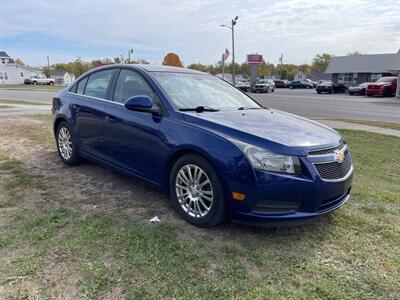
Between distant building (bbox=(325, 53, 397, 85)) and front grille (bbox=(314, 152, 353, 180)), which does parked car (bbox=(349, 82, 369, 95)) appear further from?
front grille (bbox=(314, 152, 353, 180))

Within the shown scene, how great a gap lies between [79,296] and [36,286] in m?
0.35

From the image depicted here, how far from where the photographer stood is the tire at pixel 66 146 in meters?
5.30

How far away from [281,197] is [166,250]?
110 cm

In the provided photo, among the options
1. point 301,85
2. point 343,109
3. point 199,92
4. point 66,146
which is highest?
point 301,85

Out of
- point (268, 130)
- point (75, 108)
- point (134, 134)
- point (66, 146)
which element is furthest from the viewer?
point (66, 146)

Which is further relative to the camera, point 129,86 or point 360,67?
point 360,67

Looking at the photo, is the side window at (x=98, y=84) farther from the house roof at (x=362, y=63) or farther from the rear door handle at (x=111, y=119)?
the house roof at (x=362, y=63)

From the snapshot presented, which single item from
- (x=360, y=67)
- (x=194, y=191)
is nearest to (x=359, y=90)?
(x=360, y=67)

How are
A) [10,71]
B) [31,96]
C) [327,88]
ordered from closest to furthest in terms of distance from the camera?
[31,96] < [327,88] < [10,71]

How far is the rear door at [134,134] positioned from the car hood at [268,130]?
49cm

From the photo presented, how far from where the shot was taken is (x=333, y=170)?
128 inches

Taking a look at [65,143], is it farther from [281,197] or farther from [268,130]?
[281,197]

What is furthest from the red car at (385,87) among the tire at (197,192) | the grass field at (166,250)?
the tire at (197,192)

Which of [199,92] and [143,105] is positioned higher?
[199,92]
